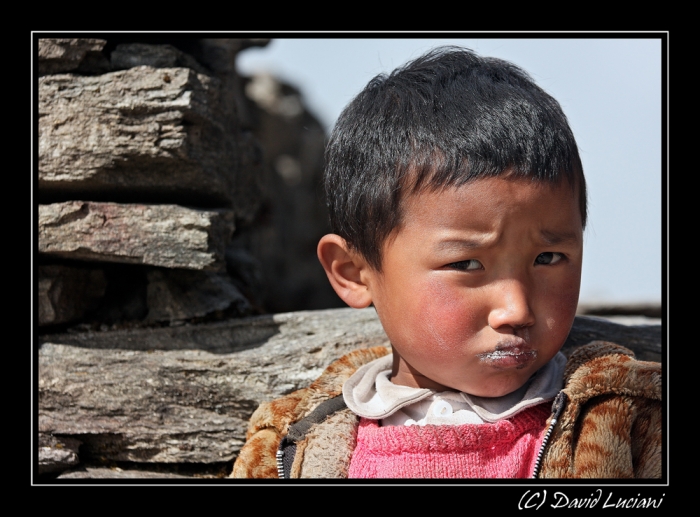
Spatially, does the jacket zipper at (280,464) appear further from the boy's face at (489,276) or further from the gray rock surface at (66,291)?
the gray rock surface at (66,291)

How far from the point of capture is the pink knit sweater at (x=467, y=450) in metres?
2.26

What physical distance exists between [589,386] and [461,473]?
49 cm

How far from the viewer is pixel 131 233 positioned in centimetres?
309

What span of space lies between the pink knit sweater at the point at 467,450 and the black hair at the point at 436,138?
62cm

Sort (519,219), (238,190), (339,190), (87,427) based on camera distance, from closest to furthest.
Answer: (519,219) < (339,190) < (87,427) < (238,190)

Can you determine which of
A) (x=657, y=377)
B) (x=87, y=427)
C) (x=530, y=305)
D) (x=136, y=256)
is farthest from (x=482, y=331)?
(x=87, y=427)

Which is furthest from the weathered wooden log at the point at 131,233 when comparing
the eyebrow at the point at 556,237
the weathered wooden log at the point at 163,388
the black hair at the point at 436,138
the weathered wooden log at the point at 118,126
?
the eyebrow at the point at 556,237

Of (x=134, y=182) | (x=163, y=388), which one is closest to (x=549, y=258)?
(x=163, y=388)

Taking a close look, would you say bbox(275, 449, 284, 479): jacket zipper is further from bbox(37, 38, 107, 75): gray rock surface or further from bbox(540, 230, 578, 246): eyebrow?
bbox(37, 38, 107, 75): gray rock surface

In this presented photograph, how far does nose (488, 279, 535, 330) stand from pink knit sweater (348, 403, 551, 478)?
1.17 ft

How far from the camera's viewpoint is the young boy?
218 cm

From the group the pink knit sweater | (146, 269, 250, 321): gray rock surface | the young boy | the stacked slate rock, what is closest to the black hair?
the young boy

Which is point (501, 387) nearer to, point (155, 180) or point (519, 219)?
point (519, 219)

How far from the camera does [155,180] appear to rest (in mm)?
3217
